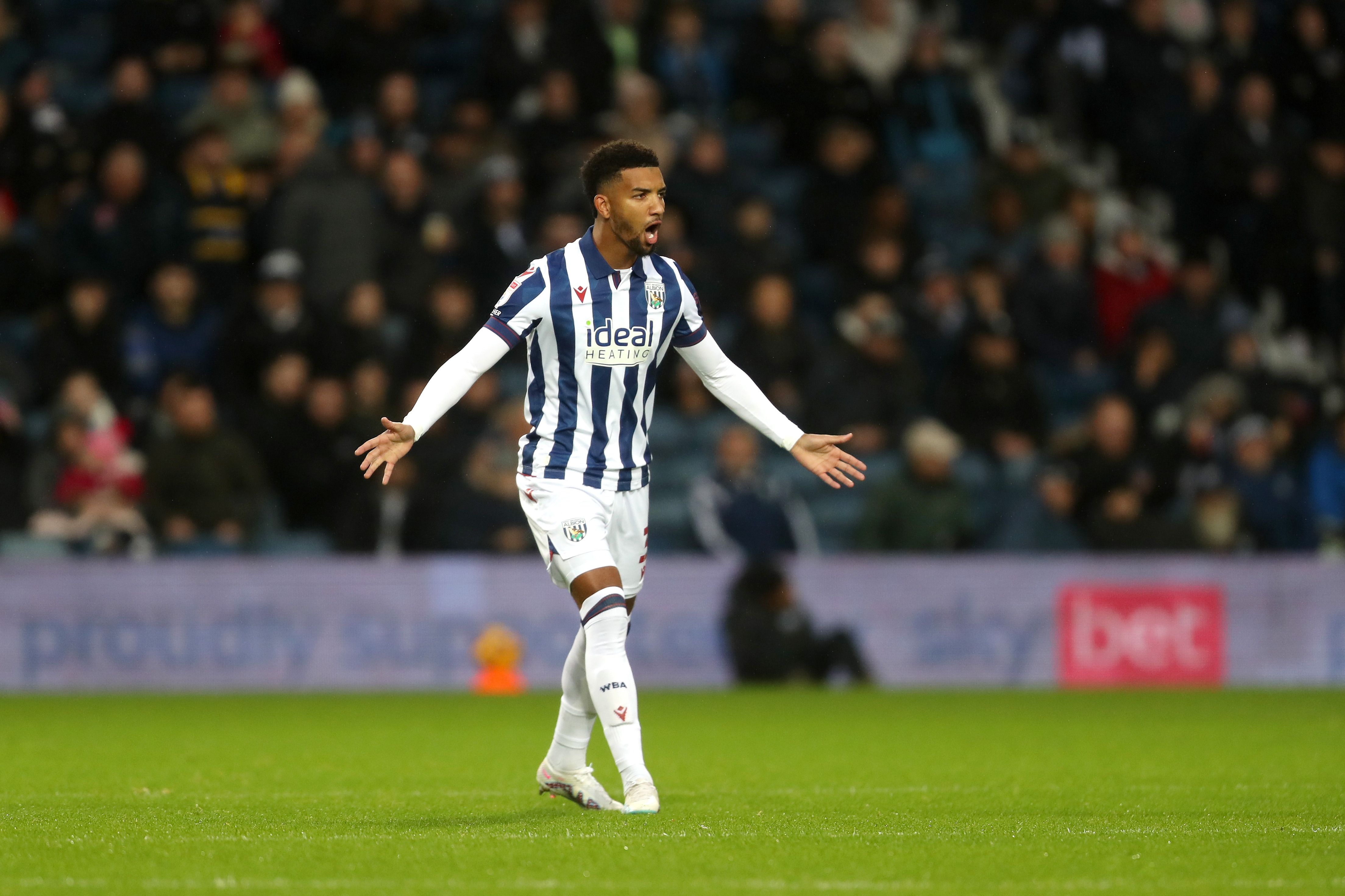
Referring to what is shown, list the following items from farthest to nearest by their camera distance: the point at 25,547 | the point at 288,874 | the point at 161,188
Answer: the point at 161,188 < the point at 25,547 < the point at 288,874

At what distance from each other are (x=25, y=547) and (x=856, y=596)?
21.3 ft

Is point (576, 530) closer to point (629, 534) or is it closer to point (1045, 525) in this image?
point (629, 534)

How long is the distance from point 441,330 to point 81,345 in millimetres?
2921

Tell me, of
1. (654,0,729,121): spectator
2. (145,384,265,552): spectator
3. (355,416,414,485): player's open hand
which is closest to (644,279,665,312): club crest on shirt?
(355,416,414,485): player's open hand

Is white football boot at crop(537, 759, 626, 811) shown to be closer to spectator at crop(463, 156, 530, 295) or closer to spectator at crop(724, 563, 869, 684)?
spectator at crop(724, 563, 869, 684)

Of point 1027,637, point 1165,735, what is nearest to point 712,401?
point 1027,637

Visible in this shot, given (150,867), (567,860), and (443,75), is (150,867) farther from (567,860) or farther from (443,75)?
(443,75)

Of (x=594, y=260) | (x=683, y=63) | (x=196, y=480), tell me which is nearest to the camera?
(x=594, y=260)

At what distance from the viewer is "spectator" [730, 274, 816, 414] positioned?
16.6 m

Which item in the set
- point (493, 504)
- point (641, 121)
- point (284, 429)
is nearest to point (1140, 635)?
point (493, 504)

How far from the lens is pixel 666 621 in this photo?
51.6 feet

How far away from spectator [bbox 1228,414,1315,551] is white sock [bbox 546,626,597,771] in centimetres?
1055

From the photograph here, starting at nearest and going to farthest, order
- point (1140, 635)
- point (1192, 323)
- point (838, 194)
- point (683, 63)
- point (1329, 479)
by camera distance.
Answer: point (1140, 635), point (1329, 479), point (1192, 323), point (838, 194), point (683, 63)

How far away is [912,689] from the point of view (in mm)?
15672
